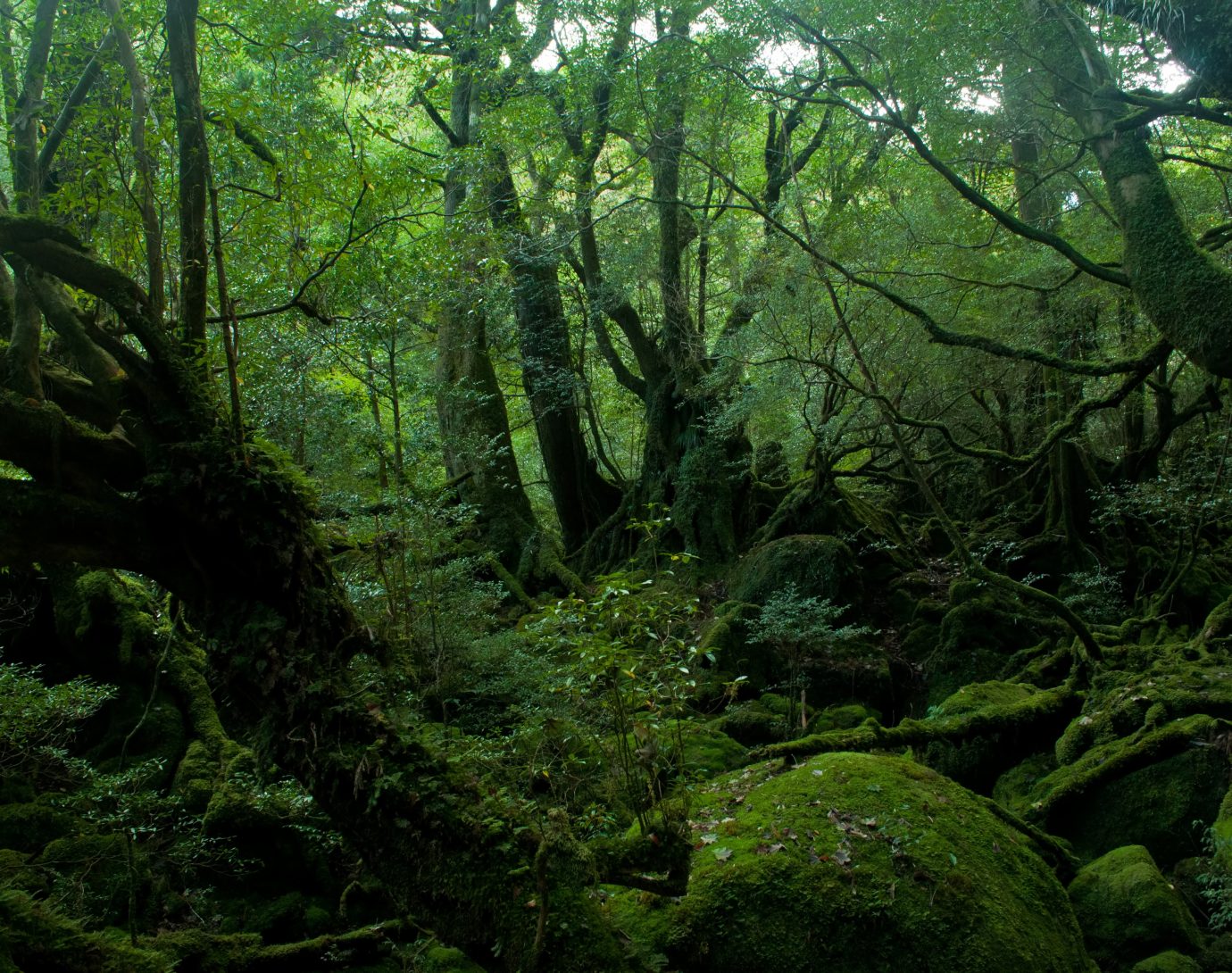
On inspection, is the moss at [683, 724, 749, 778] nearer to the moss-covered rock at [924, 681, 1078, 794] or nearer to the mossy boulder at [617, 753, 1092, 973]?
the moss-covered rock at [924, 681, 1078, 794]

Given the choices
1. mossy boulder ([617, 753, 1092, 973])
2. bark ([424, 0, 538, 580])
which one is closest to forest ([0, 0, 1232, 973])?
mossy boulder ([617, 753, 1092, 973])

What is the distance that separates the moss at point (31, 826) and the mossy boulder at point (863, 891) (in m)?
4.65

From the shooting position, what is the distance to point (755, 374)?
11406 millimetres

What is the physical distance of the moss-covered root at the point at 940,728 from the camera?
5.33 m

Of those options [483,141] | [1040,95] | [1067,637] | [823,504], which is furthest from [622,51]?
[1067,637]

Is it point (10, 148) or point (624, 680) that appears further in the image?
point (10, 148)

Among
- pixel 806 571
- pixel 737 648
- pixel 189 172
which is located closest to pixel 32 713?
pixel 189 172

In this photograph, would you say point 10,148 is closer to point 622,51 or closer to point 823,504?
point 622,51

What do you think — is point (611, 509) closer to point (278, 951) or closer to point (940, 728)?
point (940, 728)

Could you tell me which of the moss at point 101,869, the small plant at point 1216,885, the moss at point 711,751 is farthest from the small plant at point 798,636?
the moss at point 101,869

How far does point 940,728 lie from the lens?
20.2ft

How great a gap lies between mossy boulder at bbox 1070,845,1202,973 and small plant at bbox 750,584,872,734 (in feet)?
9.59

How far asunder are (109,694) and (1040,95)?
384 inches

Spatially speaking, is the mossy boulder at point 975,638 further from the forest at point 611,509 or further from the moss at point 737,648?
the moss at point 737,648
